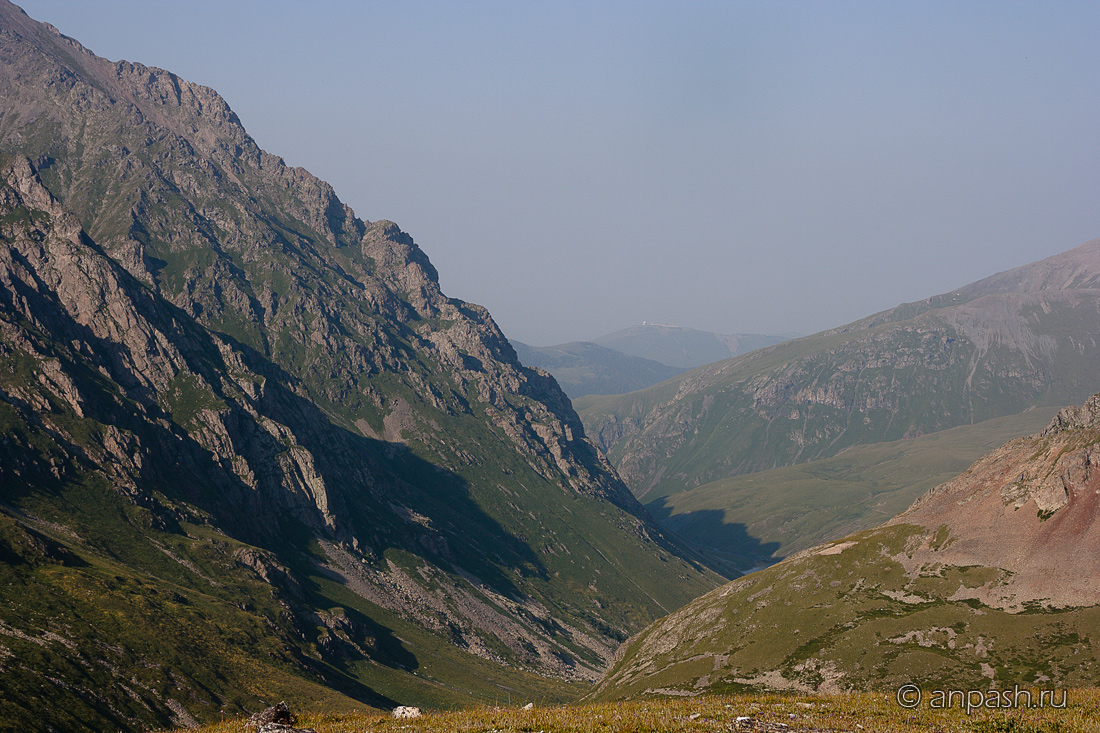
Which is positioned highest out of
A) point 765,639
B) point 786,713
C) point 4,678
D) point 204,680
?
point 786,713

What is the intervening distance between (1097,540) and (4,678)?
753 ft

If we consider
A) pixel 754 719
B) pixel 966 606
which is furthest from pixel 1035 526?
pixel 754 719

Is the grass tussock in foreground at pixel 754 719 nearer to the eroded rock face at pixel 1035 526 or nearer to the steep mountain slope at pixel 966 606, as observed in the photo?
the steep mountain slope at pixel 966 606

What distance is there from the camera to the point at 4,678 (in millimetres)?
129625

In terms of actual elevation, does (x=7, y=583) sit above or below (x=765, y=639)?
above

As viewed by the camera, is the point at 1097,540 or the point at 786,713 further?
the point at 1097,540

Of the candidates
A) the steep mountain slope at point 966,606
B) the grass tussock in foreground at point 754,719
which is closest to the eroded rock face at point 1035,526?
the steep mountain slope at point 966,606

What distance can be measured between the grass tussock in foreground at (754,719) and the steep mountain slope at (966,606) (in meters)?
106

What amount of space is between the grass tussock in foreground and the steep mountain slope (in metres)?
106

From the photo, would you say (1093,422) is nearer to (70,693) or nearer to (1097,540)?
(1097,540)

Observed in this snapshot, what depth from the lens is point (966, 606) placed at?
162 metres

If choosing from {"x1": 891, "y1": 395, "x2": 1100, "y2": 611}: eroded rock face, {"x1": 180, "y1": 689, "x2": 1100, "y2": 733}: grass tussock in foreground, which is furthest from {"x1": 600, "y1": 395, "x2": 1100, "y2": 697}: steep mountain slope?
{"x1": 180, "y1": 689, "x2": 1100, "y2": 733}: grass tussock in foreground

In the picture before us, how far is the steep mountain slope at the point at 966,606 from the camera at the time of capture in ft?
462

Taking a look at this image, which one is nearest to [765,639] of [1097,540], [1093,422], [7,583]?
[1097,540]
